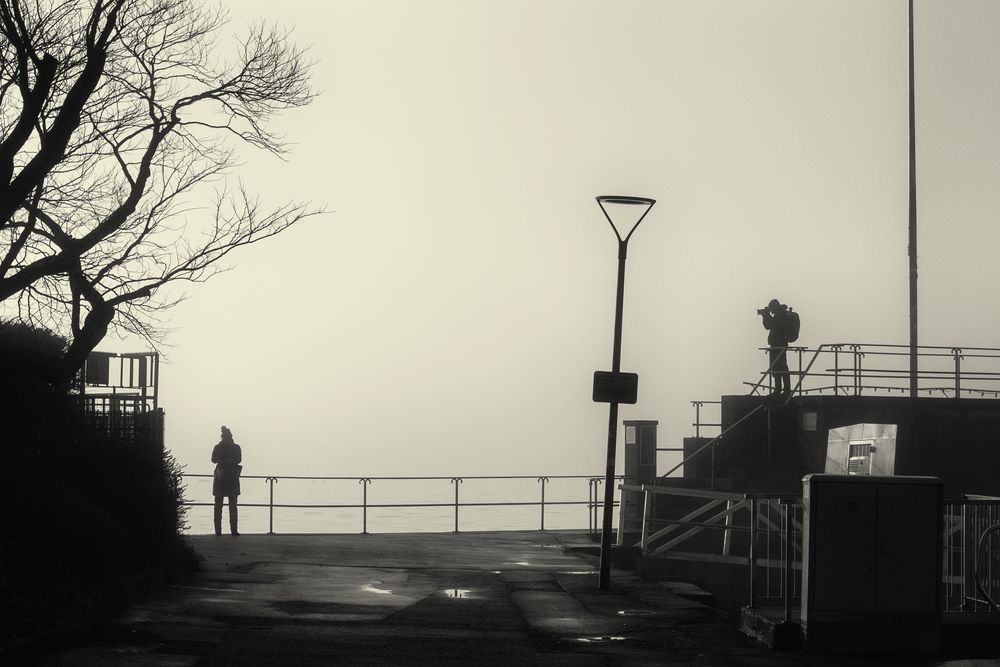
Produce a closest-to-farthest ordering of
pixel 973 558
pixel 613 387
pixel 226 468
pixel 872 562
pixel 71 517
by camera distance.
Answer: pixel 872 562 → pixel 973 558 → pixel 71 517 → pixel 613 387 → pixel 226 468

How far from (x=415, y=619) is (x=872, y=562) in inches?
194

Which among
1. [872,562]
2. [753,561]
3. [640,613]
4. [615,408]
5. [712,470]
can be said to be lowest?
[640,613]

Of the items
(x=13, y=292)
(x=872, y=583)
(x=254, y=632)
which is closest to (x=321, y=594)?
(x=254, y=632)

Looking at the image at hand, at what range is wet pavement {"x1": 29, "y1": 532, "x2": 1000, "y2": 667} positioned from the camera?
38.0 feet

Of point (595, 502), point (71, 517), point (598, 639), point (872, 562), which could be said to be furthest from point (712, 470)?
point (872, 562)

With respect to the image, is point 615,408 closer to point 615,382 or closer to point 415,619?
point 615,382

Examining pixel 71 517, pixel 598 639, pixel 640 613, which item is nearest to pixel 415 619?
pixel 598 639

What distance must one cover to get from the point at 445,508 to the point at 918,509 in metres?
20.8

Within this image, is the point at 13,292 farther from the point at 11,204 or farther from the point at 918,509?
the point at 918,509

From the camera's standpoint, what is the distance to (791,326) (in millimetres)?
29891

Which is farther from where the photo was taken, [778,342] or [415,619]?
[778,342]

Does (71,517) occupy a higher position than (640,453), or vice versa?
(640,453)

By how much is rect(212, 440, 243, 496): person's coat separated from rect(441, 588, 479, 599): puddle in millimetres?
10241

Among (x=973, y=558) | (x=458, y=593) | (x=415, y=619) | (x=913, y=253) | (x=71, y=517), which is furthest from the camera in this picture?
(x=913, y=253)
